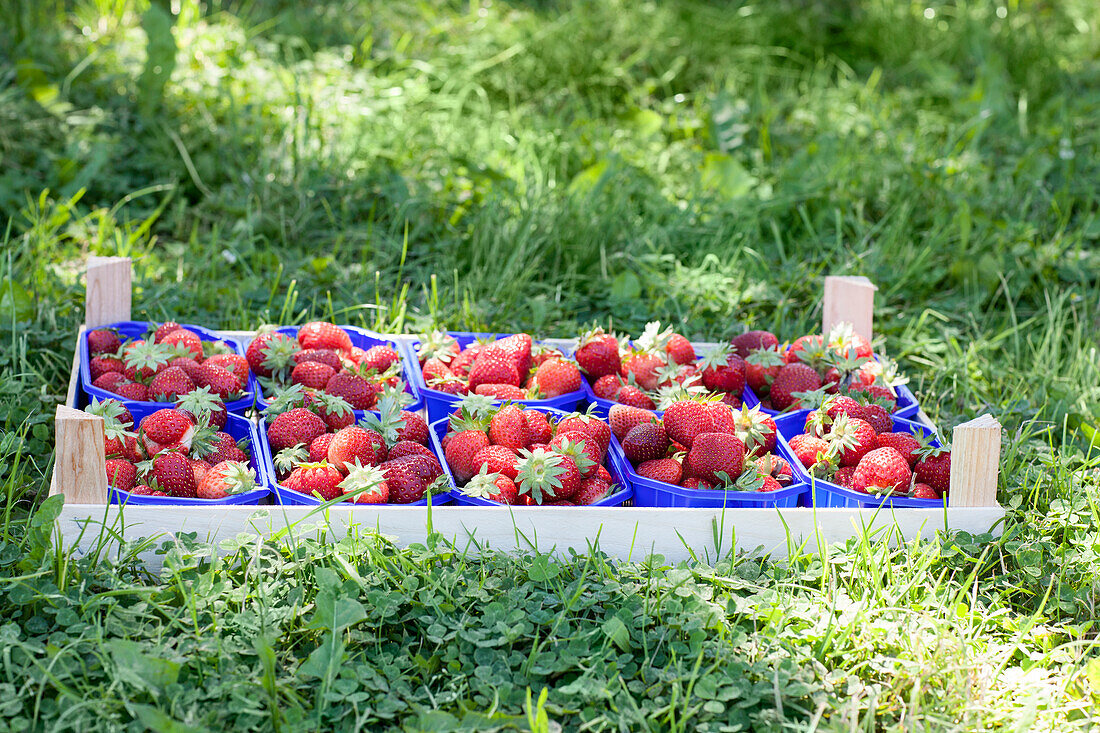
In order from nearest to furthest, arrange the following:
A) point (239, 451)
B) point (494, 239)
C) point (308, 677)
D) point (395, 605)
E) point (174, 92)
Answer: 1. point (308, 677)
2. point (395, 605)
3. point (239, 451)
4. point (494, 239)
5. point (174, 92)

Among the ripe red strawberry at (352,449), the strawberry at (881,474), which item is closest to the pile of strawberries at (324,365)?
the ripe red strawberry at (352,449)

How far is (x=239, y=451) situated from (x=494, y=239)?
1577 millimetres

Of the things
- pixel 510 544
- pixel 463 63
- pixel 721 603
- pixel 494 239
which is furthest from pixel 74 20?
pixel 721 603

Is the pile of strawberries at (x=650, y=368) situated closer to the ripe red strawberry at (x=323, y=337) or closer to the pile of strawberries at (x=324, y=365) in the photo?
the pile of strawberries at (x=324, y=365)

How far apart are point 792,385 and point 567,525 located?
2.58ft

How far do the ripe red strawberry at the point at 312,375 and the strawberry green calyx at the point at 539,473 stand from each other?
620 millimetres

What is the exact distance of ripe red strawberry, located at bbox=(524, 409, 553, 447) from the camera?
7.09ft

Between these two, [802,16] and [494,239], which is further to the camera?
[802,16]

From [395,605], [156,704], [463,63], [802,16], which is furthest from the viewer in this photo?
[802,16]

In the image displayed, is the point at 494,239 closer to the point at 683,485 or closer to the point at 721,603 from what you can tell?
the point at 683,485

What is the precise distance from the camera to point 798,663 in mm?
1757

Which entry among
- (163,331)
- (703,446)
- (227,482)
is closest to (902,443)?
(703,446)

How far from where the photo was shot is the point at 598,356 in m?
2.54

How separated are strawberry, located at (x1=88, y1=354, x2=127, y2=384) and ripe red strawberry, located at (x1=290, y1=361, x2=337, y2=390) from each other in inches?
16.3
